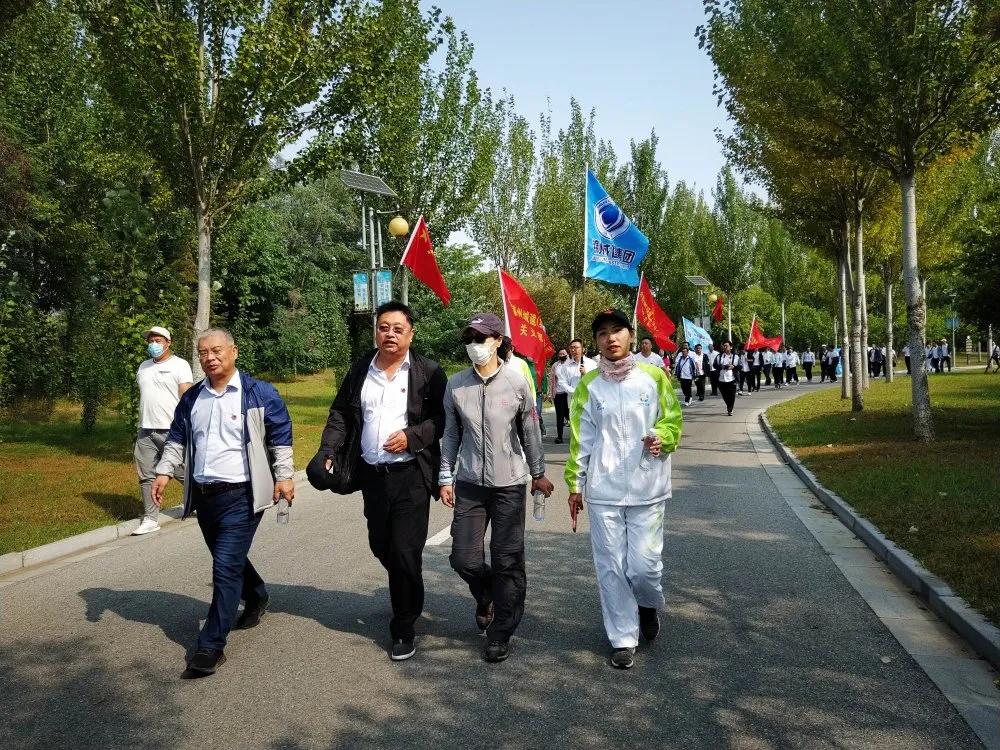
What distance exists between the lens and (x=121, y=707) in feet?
13.7

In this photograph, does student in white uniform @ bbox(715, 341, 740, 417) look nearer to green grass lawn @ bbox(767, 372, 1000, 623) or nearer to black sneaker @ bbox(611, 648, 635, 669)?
green grass lawn @ bbox(767, 372, 1000, 623)

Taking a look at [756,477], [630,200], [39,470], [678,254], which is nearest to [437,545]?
[756,477]

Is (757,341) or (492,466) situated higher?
(757,341)

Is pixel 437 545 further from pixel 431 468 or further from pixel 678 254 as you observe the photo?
pixel 678 254

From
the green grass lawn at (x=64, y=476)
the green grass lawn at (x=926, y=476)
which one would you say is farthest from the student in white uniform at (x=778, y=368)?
the green grass lawn at (x=64, y=476)

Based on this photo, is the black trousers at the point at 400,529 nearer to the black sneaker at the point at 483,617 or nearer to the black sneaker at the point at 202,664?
the black sneaker at the point at 483,617

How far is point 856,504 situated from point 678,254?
38.0 m

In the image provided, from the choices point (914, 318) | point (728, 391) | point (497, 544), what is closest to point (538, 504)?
point (497, 544)

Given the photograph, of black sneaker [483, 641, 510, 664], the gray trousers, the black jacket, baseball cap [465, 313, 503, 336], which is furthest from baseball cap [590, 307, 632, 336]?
the gray trousers

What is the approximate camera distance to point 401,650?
15.7 ft

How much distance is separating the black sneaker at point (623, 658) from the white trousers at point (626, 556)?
0.30 feet

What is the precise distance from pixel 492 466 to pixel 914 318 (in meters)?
10.9

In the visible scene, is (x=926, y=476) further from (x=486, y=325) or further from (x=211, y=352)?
(x=211, y=352)

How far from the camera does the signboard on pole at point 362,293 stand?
1981 cm
